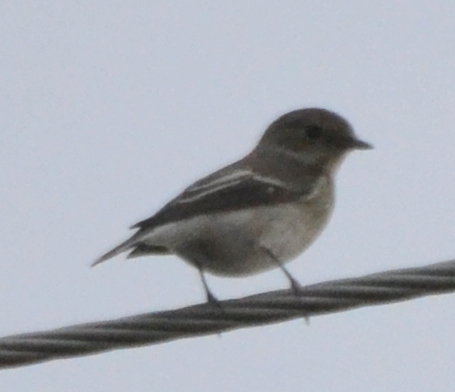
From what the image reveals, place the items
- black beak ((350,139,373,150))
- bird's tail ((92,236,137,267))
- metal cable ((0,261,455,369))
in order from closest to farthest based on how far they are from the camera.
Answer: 1. metal cable ((0,261,455,369))
2. bird's tail ((92,236,137,267))
3. black beak ((350,139,373,150))

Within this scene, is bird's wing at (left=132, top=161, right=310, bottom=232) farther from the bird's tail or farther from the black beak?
the black beak

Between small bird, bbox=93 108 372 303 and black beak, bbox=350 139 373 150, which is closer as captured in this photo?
small bird, bbox=93 108 372 303

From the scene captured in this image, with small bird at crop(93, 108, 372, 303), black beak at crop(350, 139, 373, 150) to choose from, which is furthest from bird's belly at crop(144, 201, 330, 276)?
black beak at crop(350, 139, 373, 150)

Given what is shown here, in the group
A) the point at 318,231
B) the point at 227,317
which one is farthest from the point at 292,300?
the point at 318,231

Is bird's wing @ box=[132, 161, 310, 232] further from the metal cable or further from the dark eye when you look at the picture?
the metal cable

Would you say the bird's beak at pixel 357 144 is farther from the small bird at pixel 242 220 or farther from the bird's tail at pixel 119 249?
the bird's tail at pixel 119 249

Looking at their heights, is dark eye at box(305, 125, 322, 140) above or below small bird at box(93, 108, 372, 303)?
above

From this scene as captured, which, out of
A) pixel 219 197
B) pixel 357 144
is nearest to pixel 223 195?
pixel 219 197

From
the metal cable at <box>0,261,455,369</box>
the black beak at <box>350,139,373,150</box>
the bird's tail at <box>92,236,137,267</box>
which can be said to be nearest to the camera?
the metal cable at <box>0,261,455,369</box>

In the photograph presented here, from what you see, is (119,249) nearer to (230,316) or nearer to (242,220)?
(242,220)
